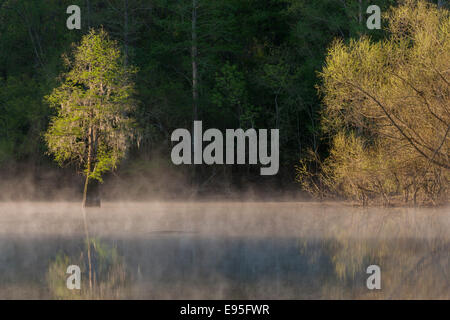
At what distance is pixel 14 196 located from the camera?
4072 cm

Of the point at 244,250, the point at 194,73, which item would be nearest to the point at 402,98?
the point at 244,250

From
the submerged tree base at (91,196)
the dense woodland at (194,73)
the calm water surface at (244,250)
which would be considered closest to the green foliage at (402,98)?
the calm water surface at (244,250)

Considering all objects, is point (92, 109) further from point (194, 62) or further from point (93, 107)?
point (194, 62)

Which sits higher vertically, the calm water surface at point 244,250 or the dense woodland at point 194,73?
the dense woodland at point 194,73

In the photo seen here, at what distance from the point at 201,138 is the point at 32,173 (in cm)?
1081

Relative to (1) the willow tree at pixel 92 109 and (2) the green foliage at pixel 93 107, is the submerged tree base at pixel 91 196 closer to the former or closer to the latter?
(1) the willow tree at pixel 92 109

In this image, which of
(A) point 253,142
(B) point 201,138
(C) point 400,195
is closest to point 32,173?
(B) point 201,138

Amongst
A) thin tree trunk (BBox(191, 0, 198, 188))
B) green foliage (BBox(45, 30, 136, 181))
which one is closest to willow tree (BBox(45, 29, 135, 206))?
green foliage (BBox(45, 30, 136, 181))

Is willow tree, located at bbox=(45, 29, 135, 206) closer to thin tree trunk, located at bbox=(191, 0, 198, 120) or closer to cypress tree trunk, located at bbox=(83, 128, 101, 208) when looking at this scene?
cypress tree trunk, located at bbox=(83, 128, 101, 208)

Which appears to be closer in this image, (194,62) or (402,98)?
(402,98)

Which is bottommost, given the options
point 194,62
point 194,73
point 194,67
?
point 194,73

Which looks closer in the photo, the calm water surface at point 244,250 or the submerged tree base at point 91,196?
the calm water surface at point 244,250

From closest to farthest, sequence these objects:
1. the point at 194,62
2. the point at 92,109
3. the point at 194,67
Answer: the point at 92,109 → the point at 194,62 → the point at 194,67
